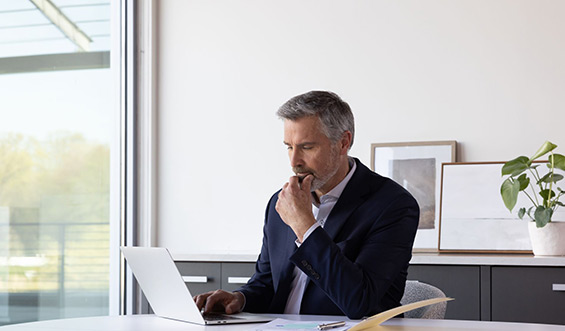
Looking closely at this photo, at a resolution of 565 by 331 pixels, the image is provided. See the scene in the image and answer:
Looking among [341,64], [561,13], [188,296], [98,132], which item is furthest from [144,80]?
[188,296]

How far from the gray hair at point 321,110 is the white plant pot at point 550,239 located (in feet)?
4.36

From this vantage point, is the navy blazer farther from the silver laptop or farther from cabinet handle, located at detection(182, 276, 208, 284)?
cabinet handle, located at detection(182, 276, 208, 284)

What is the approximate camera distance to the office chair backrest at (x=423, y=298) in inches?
84.1

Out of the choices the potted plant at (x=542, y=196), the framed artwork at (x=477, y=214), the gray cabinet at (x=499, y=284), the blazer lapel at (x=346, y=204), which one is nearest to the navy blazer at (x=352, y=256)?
the blazer lapel at (x=346, y=204)

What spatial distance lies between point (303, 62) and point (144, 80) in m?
1.00

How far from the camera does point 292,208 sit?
2117mm

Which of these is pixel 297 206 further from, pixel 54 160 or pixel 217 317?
pixel 54 160

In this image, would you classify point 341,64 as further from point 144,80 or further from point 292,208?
point 292,208

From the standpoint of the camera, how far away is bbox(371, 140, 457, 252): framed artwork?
3.62 metres

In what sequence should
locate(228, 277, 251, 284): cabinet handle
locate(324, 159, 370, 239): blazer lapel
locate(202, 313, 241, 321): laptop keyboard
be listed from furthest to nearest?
locate(228, 277, 251, 284): cabinet handle < locate(324, 159, 370, 239): blazer lapel < locate(202, 313, 241, 321): laptop keyboard

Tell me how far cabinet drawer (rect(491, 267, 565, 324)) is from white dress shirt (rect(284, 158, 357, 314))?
3.39 ft

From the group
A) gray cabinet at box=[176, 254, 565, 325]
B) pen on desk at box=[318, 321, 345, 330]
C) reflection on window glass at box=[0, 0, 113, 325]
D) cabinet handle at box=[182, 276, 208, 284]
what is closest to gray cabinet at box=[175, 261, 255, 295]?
cabinet handle at box=[182, 276, 208, 284]

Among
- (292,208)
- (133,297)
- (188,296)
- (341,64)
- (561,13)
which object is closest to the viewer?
(188,296)

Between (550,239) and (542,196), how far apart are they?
8.2 inches
